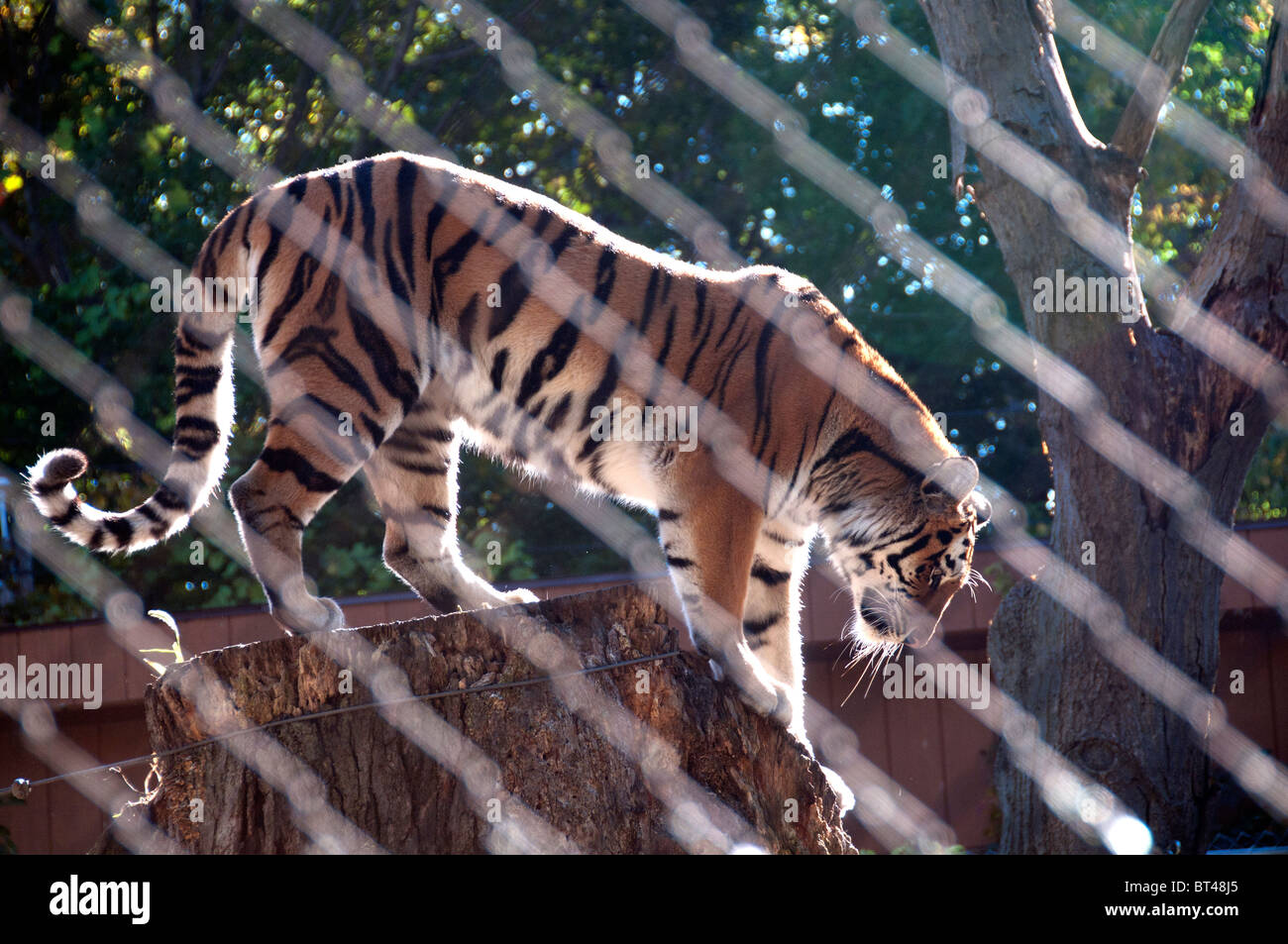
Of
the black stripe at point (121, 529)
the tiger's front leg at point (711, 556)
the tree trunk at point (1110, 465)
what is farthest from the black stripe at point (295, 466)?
the tree trunk at point (1110, 465)

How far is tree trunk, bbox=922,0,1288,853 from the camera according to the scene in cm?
524

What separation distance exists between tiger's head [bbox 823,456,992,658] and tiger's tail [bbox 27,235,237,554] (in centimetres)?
216

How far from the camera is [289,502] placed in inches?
141

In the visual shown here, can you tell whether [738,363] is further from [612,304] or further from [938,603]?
[938,603]

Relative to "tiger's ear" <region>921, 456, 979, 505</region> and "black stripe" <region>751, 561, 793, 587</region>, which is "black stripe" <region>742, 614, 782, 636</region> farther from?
"tiger's ear" <region>921, 456, 979, 505</region>

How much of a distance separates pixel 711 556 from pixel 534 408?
0.81 meters

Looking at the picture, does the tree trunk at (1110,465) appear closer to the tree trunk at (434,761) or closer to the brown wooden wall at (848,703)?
the brown wooden wall at (848,703)

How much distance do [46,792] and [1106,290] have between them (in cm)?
668

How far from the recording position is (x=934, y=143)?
10703 mm

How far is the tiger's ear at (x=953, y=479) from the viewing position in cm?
402

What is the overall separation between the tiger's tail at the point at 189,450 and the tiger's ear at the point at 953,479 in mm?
2383

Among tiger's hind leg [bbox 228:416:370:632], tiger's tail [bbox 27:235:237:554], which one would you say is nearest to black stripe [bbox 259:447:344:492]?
tiger's hind leg [bbox 228:416:370:632]

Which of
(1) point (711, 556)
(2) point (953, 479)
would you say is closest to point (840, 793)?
(1) point (711, 556)

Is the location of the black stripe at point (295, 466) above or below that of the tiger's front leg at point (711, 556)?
above
